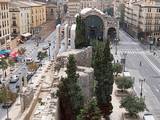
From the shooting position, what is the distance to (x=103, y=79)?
46375mm

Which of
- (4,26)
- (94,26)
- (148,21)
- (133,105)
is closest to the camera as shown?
(133,105)

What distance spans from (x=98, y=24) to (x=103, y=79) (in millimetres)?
82648

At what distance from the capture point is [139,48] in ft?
381

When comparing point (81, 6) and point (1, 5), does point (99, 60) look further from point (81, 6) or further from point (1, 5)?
point (81, 6)

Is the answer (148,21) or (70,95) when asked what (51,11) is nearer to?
(148,21)

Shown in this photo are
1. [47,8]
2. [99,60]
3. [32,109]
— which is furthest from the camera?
[47,8]

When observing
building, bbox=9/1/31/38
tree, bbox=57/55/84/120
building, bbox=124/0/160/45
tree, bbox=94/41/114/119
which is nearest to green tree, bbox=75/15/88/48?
tree, bbox=94/41/114/119

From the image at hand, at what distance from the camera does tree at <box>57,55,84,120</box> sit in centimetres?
3688

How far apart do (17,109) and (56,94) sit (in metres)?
18.1

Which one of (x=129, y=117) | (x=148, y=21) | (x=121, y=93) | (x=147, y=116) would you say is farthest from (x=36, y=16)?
(x=147, y=116)

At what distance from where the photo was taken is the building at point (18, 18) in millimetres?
122750

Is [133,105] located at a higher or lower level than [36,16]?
lower

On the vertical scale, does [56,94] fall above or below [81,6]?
below

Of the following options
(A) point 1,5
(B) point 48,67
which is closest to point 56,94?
(B) point 48,67
